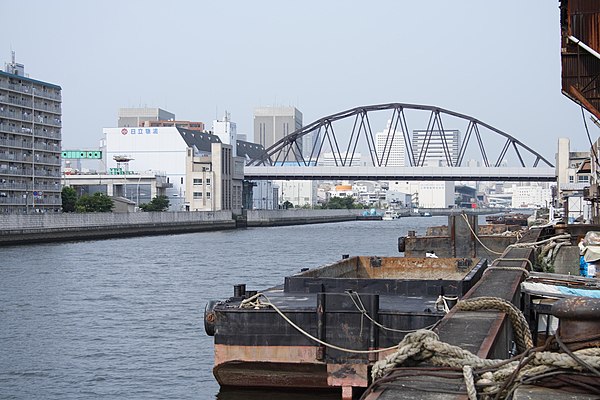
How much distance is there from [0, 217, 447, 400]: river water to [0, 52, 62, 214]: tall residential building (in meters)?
49.3

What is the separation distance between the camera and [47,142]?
381 feet

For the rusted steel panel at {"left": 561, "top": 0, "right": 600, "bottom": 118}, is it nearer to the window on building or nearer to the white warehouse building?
the window on building

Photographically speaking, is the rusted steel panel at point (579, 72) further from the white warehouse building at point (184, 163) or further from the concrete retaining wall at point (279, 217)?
the concrete retaining wall at point (279, 217)

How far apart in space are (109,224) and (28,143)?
71.3 feet

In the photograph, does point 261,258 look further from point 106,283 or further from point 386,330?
point 386,330

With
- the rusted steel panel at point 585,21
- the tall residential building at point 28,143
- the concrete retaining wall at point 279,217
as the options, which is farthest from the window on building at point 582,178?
the rusted steel panel at point 585,21

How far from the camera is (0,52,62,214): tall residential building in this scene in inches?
4144

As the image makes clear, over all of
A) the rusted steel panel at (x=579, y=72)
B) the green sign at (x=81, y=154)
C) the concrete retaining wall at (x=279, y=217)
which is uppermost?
the green sign at (x=81, y=154)

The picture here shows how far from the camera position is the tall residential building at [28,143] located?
10525 cm

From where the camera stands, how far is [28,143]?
363 ft

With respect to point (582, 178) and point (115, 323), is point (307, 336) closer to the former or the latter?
point (115, 323)

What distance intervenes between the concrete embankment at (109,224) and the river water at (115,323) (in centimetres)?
1841

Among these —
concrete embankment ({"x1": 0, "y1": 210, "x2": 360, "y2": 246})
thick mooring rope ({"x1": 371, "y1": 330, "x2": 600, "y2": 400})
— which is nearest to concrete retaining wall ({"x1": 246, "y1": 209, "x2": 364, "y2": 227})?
concrete embankment ({"x1": 0, "y1": 210, "x2": 360, "y2": 246})

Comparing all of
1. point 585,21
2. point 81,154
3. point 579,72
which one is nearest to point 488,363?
point 585,21
